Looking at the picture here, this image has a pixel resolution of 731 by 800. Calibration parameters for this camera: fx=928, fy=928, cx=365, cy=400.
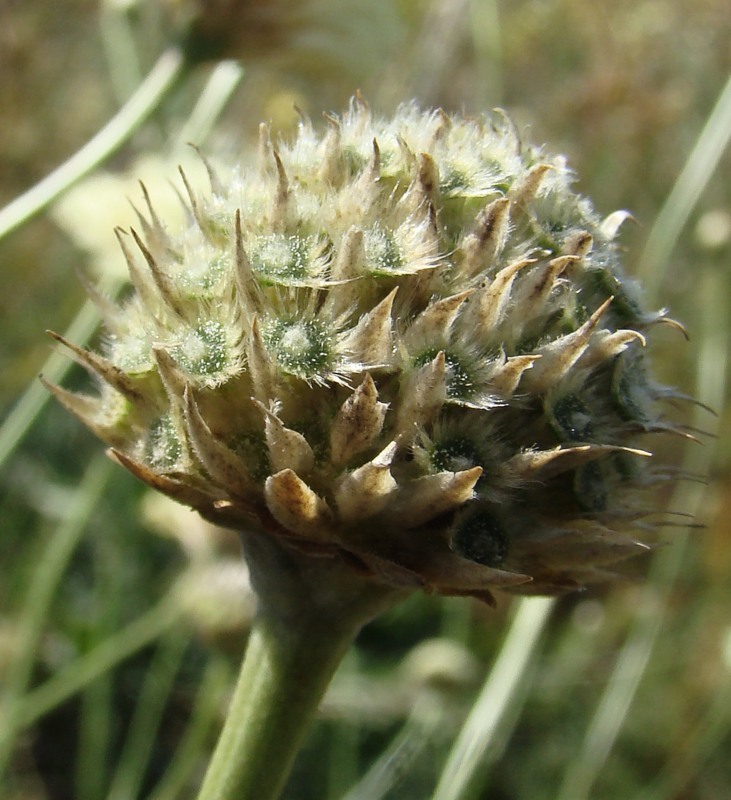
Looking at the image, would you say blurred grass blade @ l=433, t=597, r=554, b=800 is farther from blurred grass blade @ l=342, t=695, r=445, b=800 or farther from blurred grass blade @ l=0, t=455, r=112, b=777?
blurred grass blade @ l=0, t=455, r=112, b=777

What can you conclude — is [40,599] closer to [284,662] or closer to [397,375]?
[284,662]

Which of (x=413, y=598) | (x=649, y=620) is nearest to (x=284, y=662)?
(x=649, y=620)

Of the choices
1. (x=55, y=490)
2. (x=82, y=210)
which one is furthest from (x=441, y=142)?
(x=55, y=490)

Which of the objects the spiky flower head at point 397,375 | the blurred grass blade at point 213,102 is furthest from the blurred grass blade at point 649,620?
the blurred grass blade at point 213,102

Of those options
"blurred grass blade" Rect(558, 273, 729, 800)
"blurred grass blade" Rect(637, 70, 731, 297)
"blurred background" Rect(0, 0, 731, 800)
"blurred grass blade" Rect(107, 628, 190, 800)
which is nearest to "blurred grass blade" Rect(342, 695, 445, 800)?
"blurred background" Rect(0, 0, 731, 800)

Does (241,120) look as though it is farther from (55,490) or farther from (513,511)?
(513,511)

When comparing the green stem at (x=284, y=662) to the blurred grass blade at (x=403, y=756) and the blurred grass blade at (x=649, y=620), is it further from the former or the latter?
the blurred grass blade at (x=649, y=620)
